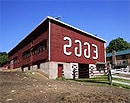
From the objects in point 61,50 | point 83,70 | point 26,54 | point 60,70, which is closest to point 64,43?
point 61,50

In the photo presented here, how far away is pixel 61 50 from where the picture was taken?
1125 inches

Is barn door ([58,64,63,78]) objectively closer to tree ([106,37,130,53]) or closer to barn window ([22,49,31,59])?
barn window ([22,49,31,59])

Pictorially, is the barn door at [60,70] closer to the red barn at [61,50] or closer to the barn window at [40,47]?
the red barn at [61,50]

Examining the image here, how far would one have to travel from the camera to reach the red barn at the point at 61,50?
27391 millimetres

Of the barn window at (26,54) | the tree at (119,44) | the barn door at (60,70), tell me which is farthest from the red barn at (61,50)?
the tree at (119,44)

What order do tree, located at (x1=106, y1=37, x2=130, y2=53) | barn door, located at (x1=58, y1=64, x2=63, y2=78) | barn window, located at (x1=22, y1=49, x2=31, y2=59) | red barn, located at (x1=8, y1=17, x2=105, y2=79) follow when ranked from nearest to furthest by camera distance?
red barn, located at (x1=8, y1=17, x2=105, y2=79)
barn door, located at (x1=58, y1=64, x2=63, y2=78)
barn window, located at (x1=22, y1=49, x2=31, y2=59)
tree, located at (x1=106, y1=37, x2=130, y2=53)

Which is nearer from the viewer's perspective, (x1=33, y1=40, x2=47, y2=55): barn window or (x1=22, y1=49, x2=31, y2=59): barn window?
(x1=33, y1=40, x2=47, y2=55): barn window

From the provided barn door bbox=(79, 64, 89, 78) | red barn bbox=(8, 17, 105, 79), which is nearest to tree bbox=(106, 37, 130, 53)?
red barn bbox=(8, 17, 105, 79)

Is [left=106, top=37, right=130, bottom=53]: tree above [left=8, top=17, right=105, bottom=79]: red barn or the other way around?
above

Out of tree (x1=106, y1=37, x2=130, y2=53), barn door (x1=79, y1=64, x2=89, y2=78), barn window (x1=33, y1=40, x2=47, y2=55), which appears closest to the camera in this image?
barn window (x1=33, y1=40, x2=47, y2=55)

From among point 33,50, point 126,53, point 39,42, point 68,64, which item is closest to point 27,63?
point 33,50

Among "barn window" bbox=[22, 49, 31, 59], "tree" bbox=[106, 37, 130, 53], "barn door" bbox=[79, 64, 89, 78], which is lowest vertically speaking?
"barn door" bbox=[79, 64, 89, 78]

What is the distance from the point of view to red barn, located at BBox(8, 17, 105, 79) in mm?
27391

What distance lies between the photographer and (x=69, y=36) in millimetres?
30203
